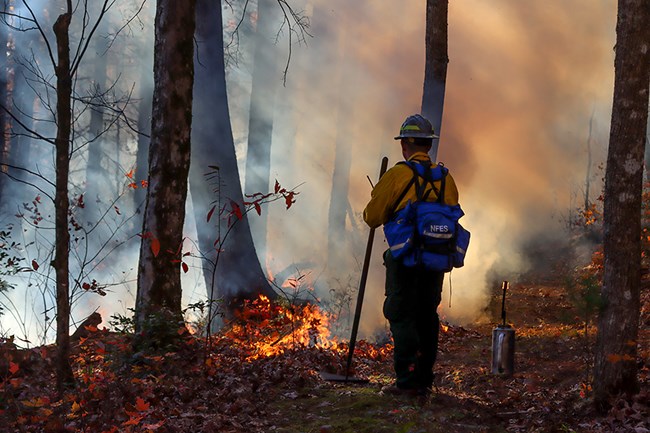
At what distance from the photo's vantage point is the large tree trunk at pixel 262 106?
28.3 m

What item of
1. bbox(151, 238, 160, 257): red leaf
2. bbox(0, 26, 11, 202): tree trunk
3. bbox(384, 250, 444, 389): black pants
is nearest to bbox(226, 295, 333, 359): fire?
bbox(151, 238, 160, 257): red leaf

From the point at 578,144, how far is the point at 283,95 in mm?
14088

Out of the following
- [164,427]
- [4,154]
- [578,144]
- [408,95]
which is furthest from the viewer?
[578,144]

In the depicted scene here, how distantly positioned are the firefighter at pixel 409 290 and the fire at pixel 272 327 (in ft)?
10.2

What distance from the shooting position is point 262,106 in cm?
3102

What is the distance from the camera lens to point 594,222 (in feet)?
68.8

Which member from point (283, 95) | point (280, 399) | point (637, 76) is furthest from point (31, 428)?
point (283, 95)

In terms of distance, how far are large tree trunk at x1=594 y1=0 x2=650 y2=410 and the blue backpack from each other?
1133mm

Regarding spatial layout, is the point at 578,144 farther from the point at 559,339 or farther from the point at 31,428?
the point at 31,428

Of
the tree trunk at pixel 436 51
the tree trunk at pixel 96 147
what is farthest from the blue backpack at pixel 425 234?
the tree trunk at pixel 96 147

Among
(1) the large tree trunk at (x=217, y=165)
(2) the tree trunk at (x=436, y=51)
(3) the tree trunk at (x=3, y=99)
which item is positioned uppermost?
(3) the tree trunk at (x=3, y=99)

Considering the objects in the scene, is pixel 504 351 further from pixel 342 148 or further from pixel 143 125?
pixel 342 148

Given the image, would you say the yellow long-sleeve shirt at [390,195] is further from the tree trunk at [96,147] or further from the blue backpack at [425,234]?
the tree trunk at [96,147]

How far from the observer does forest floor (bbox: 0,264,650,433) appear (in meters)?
5.22
